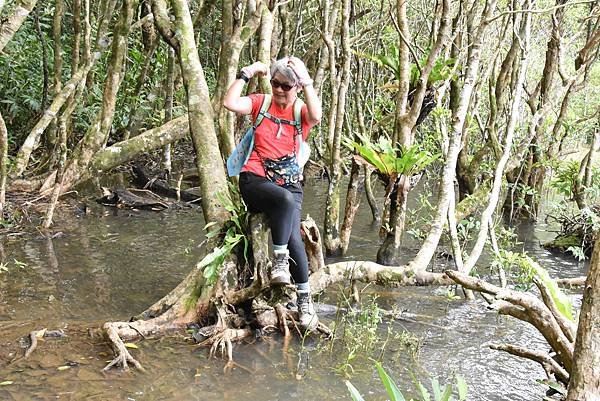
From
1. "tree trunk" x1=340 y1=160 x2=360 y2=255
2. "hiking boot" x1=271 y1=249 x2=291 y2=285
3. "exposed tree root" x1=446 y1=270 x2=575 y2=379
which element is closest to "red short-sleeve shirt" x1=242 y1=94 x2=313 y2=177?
"hiking boot" x1=271 y1=249 x2=291 y2=285

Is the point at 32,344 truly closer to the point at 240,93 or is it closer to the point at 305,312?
the point at 305,312

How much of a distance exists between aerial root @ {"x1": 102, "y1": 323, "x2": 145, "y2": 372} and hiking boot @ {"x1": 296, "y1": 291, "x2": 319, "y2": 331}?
1.49 m

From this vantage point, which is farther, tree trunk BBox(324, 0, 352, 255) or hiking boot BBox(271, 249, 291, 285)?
tree trunk BBox(324, 0, 352, 255)

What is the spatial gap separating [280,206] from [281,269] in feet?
1.74

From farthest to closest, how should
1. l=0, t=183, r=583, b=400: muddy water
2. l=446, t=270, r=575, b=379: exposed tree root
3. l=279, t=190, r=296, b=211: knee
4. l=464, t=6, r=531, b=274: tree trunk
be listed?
l=464, t=6, r=531, b=274: tree trunk
l=279, t=190, r=296, b=211: knee
l=0, t=183, r=583, b=400: muddy water
l=446, t=270, r=575, b=379: exposed tree root

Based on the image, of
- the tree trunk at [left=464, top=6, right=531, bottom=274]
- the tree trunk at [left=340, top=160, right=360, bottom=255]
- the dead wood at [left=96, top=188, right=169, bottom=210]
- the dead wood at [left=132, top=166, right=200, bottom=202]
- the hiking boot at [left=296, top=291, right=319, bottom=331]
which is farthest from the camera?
the dead wood at [left=132, top=166, right=200, bottom=202]

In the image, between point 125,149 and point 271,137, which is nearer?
point 271,137

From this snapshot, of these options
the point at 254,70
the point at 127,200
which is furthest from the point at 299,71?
the point at 127,200

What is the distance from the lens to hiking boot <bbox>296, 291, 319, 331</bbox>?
17.6 ft

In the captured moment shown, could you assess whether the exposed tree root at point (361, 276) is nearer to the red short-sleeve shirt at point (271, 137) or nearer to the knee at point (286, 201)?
the knee at point (286, 201)

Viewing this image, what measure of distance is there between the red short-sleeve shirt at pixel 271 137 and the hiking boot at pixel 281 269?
2.24ft

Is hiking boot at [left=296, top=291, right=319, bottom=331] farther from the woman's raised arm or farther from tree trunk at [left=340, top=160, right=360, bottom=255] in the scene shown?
tree trunk at [left=340, top=160, right=360, bottom=255]

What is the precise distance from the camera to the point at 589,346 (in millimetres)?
2340

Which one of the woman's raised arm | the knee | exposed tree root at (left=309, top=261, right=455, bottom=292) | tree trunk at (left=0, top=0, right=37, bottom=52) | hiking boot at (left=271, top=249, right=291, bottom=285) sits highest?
tree trunk at (left=0, top=0, right=37, bottom=52)
